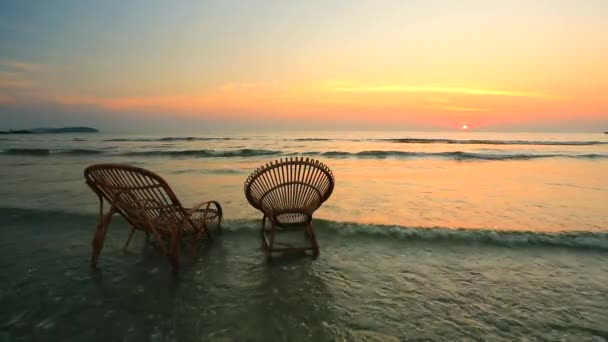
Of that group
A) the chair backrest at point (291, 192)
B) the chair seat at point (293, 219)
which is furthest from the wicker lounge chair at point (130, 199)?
the chair seat at point (293, 219)

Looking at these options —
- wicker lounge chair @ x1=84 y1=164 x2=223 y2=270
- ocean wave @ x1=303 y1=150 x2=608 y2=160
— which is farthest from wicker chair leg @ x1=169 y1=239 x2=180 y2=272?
ocean wave @ x1=303 y1=150 x2=608 y2=160

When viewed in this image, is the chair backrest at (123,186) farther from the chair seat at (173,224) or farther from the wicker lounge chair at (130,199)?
the chair seat at (173,224)

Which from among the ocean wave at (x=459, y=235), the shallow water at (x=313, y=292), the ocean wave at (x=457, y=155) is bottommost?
the shallow water at (x=313, y=292)

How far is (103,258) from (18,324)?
69.7 inches

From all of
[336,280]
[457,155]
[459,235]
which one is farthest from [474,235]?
[457,155]

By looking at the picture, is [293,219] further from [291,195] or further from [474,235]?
[474,235]

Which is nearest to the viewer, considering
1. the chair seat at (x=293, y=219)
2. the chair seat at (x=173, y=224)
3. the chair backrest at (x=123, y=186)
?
the chair backrest at (x=123, y=186)

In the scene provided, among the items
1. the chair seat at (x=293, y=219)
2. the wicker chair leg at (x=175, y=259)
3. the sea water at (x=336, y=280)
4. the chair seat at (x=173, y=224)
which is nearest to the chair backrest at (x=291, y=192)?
the chair seat at (x=293, y=219)

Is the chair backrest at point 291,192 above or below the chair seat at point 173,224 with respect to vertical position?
above

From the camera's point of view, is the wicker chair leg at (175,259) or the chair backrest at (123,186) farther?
the wicker chair leg at (175,259)

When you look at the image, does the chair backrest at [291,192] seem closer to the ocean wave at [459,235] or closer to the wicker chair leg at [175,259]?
the wicker chair leg at [175,259]

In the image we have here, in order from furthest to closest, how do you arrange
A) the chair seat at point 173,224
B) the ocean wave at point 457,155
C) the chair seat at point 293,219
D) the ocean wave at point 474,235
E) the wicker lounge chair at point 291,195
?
the ocean wave at point 457,155 < the ocean wave at point 474,235 < the chair seat at point 293,219 < the wicker lounge chair at point 291,195 < the chair seat at point 173,224

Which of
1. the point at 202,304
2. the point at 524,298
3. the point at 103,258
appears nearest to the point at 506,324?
the point at 524,298

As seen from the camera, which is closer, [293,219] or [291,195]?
[291,195]
